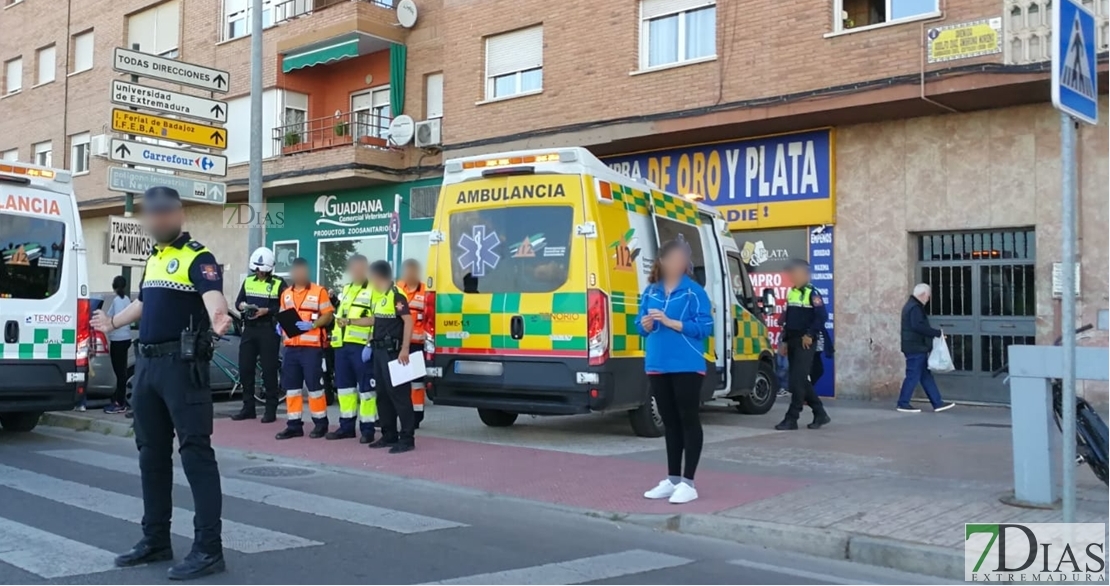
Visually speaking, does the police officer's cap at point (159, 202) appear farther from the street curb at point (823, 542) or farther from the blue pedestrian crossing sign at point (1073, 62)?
the blue pedestrian crossing sign at point (1073, 62)

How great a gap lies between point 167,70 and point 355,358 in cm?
654

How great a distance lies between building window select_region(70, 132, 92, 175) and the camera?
2708cm

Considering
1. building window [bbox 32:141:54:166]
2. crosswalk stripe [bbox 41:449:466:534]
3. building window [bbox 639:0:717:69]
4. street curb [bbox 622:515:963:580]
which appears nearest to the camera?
street curb [bbox 622:515:963:580]

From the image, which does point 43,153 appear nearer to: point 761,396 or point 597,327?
point 761,396

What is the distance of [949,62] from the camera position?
13141 mm

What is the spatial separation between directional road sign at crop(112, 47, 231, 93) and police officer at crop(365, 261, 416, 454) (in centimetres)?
624

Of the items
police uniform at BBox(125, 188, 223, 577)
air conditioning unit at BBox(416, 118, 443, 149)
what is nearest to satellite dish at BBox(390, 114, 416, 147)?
air conditioning unit at BBox(416, 118, 443, 149)

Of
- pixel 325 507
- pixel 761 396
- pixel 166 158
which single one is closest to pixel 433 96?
pixel 166 158

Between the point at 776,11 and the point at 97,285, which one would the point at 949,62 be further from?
the point at 97,285

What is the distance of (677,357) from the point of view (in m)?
7.05

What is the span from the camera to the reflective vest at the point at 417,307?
10.2 metres

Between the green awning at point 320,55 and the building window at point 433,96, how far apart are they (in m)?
1.56

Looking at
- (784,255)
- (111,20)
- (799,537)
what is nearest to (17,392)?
(799,537)

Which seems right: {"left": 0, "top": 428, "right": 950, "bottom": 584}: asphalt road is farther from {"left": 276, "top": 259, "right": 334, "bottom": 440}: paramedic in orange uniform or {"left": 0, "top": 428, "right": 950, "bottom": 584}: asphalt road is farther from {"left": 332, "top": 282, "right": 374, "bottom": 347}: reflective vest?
{"left": 276, "top": 259, "right": 334, "bottom": 440}: paramedic in orange uniform
